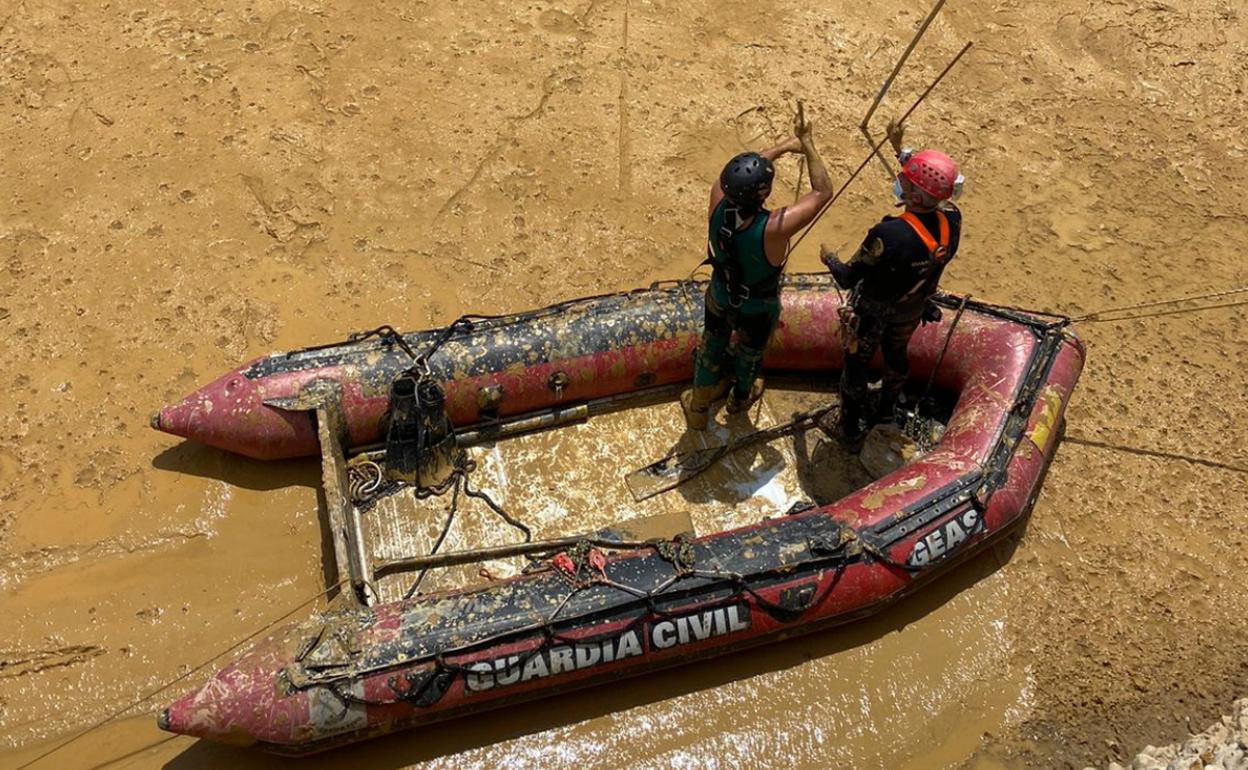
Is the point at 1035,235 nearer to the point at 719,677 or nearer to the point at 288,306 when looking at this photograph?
the point at 719,677

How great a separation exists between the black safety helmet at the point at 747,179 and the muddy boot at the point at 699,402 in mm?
1357

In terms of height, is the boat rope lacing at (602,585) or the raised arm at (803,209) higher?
the raised arm at (803,209)

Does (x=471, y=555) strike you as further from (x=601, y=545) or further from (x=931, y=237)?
(x=931, y=237)

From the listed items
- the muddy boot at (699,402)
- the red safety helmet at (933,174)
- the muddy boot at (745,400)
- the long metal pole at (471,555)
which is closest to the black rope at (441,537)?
the long metal pole at (471,555)

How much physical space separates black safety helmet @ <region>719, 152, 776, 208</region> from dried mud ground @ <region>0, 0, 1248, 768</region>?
85.7 inches

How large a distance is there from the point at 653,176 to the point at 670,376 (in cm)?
213

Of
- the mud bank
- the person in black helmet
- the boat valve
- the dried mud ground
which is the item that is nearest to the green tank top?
the person in black helmet

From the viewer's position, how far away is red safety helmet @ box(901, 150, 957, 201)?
423 cm

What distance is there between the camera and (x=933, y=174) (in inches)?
167

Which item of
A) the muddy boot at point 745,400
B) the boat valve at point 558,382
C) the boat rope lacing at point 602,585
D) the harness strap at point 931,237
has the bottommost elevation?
the boat rope lacing at point 602,585

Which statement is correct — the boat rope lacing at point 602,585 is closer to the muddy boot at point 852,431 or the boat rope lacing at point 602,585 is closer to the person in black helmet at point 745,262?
the muddy boot at point 852,431

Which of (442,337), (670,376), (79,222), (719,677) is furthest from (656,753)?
(79,222)

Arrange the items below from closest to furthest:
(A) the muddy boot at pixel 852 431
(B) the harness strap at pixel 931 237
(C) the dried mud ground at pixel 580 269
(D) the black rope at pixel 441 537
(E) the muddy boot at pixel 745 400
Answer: (B) the harness strap at pixel 931 237, (C) the dried mud ground at pixel 580 269, (D) the black rope at pixel 441 537, (A) the muddy boot at pixel 852 431, (E) the muddy boot at pixel 745 400

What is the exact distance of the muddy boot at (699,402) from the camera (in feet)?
17.6
